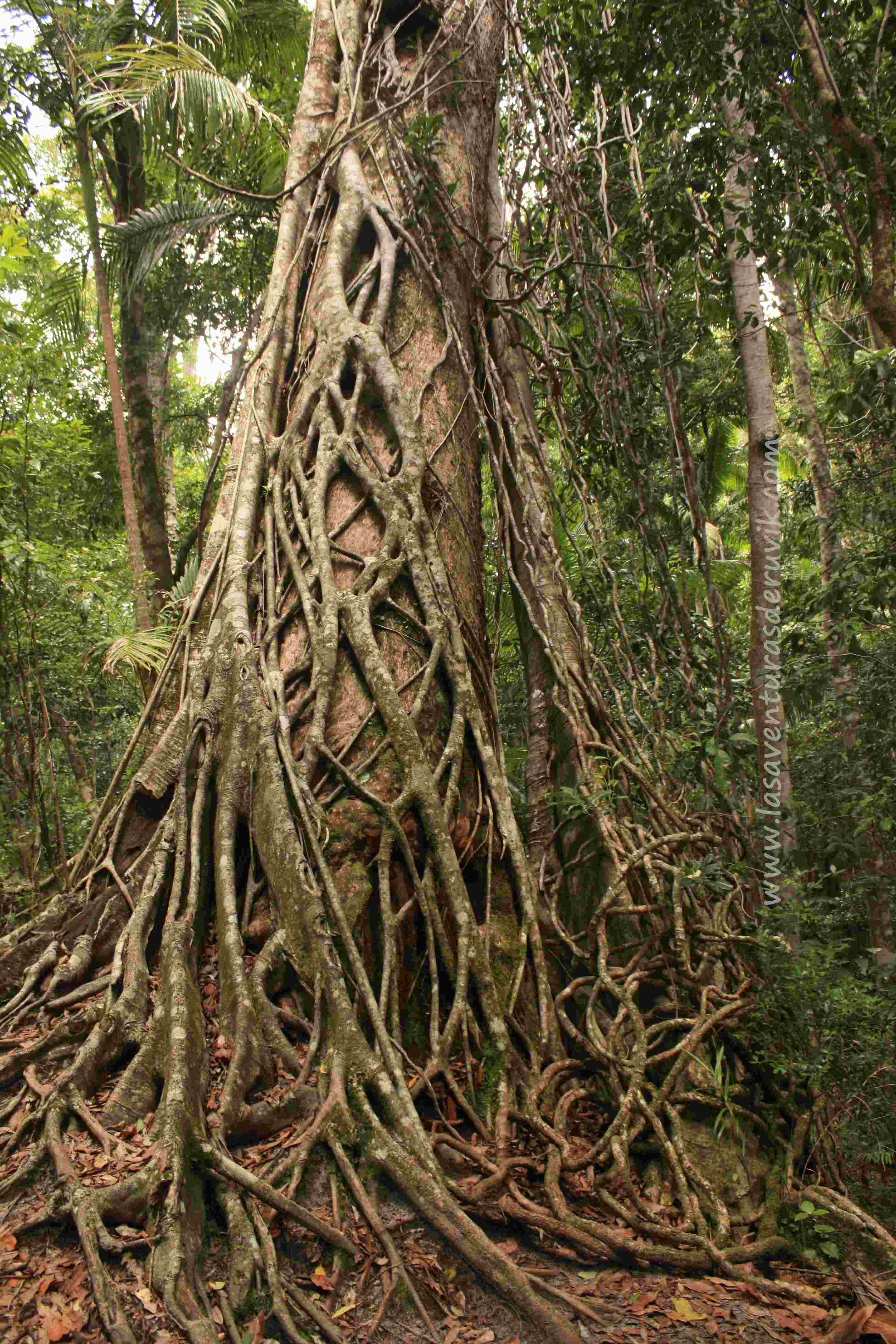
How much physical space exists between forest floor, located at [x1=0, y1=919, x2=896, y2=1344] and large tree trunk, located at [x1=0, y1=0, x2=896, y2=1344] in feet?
0.14

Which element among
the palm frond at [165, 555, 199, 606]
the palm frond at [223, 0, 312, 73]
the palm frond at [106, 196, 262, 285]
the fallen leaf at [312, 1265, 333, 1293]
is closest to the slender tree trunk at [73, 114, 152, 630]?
the palm frond at [165, 555, 199, 606]

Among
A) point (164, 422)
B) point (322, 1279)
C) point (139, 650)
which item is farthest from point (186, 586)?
point (164, 422)

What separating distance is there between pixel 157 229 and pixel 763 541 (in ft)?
15.7

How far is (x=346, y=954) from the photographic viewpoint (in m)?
2.59

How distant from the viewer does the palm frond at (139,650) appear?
4.20 metres

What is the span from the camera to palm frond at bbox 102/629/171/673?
13.8 feet

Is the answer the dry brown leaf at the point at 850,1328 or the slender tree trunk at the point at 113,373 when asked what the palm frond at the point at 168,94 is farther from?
the dry brown leaf at the point at 850,1328

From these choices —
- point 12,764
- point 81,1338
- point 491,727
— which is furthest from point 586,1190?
point 12,764

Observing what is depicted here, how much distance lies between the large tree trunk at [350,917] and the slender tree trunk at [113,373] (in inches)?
62.5

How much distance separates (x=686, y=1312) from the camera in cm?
209

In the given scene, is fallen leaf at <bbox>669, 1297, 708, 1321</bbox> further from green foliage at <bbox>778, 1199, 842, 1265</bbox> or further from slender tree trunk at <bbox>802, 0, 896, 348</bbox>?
slender tree trunk at <bbox>802, 0, 896, 348</bbox>

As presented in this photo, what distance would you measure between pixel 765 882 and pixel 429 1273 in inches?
79.1

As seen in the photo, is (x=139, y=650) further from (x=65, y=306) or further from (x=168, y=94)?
(x=65, y=306)

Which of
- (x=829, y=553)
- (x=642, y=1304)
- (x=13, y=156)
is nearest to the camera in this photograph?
(x=642, y=1304)
